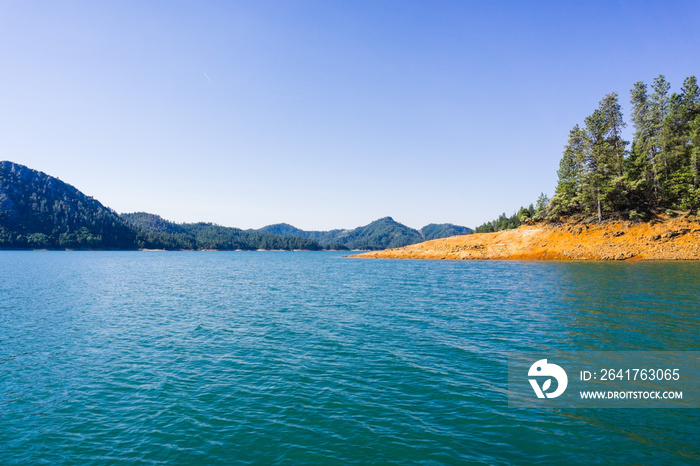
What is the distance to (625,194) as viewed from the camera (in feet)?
306

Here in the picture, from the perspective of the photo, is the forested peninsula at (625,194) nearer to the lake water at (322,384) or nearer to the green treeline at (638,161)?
the green treeline at (638,161)

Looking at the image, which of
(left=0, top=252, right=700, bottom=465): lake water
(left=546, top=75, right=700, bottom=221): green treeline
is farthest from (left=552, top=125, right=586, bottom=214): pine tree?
(left=0, top=252, right=700, bottom=465): lake water

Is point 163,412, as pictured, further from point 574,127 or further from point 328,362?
point 574,127

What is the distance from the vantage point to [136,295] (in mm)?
47156

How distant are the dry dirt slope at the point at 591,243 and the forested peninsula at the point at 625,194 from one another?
18cm

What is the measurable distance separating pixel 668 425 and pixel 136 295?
54.3m

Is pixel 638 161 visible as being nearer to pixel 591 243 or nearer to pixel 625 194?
pixel 625 194

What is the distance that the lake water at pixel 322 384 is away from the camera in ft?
36.5

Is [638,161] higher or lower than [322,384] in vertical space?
higher

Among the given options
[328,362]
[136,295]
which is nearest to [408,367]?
[328,362]

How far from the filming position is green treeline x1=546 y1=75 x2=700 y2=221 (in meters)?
89.4

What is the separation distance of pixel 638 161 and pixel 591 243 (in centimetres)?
2910

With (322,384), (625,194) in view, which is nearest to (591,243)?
(625,194)

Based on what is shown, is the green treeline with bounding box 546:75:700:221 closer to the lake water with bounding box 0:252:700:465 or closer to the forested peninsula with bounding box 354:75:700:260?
the forested peninsula with bounding box 354:75:700:260
